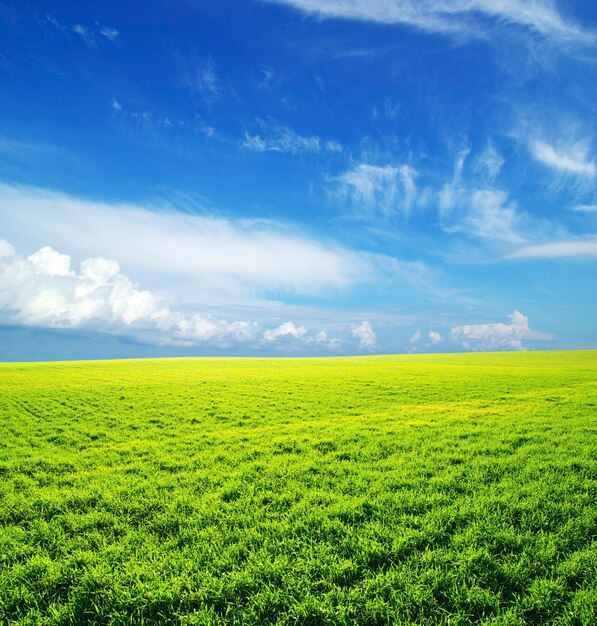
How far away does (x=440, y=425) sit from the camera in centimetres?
1605

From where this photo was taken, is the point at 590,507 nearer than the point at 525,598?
No

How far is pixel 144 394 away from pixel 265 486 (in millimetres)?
22071

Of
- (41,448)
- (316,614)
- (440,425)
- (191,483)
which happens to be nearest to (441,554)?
(316,614)

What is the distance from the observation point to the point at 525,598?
5027mm

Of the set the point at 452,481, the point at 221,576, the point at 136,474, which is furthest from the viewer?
the point at 136,474

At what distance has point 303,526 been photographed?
23.1 ft

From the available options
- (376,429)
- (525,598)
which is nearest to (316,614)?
(525,598)

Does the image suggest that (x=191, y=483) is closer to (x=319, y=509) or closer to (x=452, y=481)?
(x=319, y=509)

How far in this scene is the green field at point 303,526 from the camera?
5105 mm

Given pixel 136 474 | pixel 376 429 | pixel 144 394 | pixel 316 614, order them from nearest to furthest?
pixel 316 614
pixel 136 474
pixel 376 429
pixel 144 394

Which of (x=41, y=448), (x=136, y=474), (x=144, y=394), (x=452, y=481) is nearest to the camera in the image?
(x=452, y=481)

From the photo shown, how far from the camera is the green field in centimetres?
511

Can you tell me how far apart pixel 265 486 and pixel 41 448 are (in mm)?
9766

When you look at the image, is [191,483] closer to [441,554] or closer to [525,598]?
[441,554]
